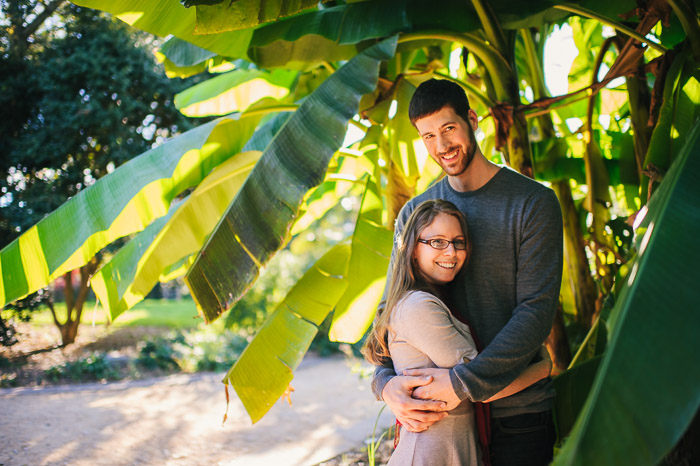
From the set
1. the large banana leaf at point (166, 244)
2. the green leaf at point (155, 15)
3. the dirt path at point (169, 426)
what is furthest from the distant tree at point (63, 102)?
the green leaf at point (155, 15)

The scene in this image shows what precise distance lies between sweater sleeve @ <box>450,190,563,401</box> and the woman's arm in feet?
0.13

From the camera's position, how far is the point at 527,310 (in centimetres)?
160

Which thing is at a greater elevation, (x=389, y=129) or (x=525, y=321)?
(x=389, y=129)

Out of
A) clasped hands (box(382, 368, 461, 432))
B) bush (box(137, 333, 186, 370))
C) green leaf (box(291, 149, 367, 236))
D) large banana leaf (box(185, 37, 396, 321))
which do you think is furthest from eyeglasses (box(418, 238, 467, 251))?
bush (box(137, 333, 186, 370))

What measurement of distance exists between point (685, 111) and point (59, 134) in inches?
308

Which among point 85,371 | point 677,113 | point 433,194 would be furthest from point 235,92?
point 85,371

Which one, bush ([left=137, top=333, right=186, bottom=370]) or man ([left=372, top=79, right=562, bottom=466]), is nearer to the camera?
man ([left=372, top=79, right=562, bottom=466])

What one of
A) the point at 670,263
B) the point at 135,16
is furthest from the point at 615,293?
the point at 135,16

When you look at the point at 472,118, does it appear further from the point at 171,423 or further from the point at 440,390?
the point at 171,423

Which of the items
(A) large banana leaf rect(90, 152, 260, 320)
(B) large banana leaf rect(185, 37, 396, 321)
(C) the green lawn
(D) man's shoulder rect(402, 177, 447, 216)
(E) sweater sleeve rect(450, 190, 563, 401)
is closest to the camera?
(E) sweater sleeve rect(450, 190, 563, 401)

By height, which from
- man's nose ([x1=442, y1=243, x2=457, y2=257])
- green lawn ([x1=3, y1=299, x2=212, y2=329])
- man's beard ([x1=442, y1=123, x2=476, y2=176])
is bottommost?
green lawn ([x1=3, y1=299, x2=212, y2=329])

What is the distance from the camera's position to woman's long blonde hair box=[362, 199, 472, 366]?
171 centimetres

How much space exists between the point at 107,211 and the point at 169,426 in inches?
131

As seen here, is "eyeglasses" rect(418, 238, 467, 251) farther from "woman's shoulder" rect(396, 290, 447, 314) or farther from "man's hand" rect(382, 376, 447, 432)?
"man's hand" rect(382, 376, 447, 432)
